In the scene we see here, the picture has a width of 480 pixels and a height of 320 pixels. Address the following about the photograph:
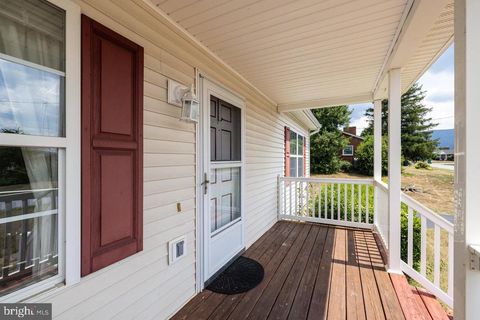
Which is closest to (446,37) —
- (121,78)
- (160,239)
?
(121,78)

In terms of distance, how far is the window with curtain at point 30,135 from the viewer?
103 centimetres

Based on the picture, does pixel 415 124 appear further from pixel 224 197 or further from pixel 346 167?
pixel 224 197

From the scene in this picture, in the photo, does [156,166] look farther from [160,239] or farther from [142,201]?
[160,239]

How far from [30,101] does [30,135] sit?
0.17 metres

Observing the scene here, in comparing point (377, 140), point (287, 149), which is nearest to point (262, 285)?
point (377, 140)

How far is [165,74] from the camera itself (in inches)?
76.3

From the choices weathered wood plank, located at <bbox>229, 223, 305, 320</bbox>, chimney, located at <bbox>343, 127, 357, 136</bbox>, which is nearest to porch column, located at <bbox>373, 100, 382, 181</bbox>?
weathered wood plank, located at <bbox>229, 223, 305, 320</bbox>

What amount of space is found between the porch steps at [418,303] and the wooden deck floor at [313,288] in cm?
6

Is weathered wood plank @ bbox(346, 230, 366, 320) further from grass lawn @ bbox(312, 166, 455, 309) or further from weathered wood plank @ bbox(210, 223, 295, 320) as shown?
weathered wood plank @ bbox(210, 223, 295, 320)

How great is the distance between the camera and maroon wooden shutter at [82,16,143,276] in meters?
1.30

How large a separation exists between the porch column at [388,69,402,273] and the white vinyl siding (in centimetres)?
211

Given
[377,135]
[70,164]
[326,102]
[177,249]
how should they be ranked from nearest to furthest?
[70,164] → [177,249] → [377,135] → [326,102]

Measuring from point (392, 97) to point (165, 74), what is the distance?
2.58 meters

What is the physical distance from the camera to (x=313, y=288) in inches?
93.5
